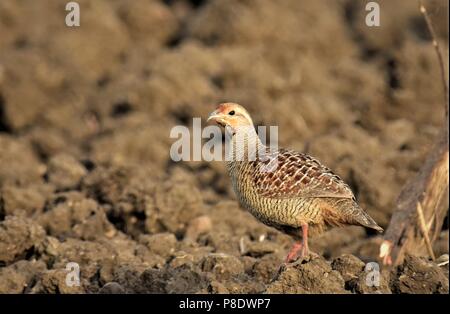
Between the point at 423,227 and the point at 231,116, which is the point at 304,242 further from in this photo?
the point at 423,227

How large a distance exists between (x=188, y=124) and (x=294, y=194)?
7280mm

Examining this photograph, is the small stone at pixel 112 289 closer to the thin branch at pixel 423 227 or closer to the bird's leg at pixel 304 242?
the bird's leg at pixel 304 242

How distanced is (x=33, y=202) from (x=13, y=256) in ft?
6.16

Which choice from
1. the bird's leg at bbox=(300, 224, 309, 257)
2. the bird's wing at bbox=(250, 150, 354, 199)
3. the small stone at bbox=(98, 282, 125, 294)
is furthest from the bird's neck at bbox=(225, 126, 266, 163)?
the small stone at bbox=(98, 282, 125, 294)

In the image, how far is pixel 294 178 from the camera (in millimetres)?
8008

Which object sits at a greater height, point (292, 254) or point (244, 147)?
point (244, 147)

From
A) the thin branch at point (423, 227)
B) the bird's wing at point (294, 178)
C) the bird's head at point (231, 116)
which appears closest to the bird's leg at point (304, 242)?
the bird's wing at point (294, 178)

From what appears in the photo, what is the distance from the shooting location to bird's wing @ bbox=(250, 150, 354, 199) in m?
7.86

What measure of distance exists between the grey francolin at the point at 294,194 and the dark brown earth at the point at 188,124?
0.36m

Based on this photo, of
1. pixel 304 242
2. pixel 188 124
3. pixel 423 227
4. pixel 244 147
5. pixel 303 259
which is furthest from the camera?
pixel 188 124

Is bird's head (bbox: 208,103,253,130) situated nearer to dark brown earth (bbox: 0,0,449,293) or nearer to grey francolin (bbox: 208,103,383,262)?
grey francolin (bbox: 208,103,383,262)


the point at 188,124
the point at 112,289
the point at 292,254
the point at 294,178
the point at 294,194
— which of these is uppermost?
the point at 188,124

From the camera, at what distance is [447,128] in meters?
9.84


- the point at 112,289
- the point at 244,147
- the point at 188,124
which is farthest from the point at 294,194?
the point at 188,124
